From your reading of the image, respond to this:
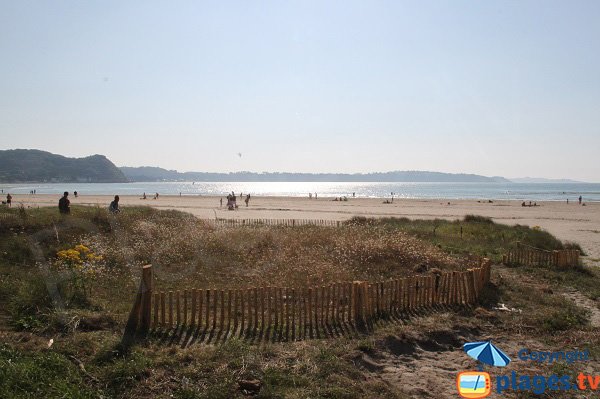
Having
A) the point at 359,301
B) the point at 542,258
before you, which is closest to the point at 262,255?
the point at 359,301

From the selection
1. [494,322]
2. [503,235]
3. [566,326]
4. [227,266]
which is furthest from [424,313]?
[503,235]

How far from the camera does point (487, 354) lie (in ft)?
24.7

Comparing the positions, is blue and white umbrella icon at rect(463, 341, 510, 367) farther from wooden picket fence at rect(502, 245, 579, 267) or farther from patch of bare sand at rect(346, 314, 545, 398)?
wooden picket fence at rect(502, 245, 579, 267)

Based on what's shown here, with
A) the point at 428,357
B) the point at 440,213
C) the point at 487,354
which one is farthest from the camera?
the point at 440,213

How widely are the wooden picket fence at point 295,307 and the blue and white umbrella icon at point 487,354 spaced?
6.44 ft

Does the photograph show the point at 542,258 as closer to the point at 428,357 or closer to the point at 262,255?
the point at 262,255

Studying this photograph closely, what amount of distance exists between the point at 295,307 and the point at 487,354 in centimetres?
387

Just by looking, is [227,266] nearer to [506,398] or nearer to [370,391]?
[370,391]

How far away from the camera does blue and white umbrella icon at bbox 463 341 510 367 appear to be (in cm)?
741

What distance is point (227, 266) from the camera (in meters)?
13.6

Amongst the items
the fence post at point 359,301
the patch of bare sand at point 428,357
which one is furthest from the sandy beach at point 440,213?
the fence post at point 359,301

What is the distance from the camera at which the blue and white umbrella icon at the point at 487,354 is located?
7.41 m

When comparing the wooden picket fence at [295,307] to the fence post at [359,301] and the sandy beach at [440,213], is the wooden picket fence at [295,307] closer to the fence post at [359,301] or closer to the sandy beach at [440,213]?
the fence post at [359,301]

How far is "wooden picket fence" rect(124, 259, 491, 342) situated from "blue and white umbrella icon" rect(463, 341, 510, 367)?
Answer: 1962 millimetres
